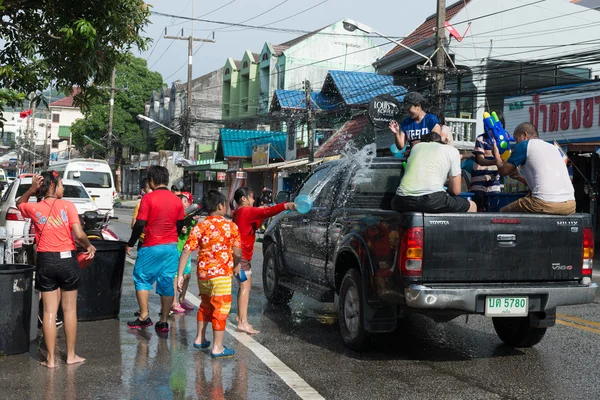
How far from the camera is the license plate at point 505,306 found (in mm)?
6160

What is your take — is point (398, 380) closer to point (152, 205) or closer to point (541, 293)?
point (541, 293)

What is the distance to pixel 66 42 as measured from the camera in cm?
849

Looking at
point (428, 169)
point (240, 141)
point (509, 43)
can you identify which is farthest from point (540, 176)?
point (240, 141)

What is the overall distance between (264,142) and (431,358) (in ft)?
122

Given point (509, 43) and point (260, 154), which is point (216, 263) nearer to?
point (509, 43)

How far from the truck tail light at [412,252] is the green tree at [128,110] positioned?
6814 centimetres

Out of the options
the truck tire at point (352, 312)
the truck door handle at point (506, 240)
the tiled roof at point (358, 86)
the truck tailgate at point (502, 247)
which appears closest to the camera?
the truck tailgate at point (502, 247)

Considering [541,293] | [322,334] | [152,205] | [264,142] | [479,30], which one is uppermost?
[479,30]

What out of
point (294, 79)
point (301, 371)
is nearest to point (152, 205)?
point (301, 371)

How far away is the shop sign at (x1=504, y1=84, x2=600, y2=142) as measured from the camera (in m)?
20.0

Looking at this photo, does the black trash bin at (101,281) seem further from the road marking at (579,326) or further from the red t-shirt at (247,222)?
the road marking at (579,326)

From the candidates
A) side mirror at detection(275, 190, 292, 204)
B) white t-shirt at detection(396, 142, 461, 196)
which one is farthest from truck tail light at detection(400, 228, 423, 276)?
side mirror at detection(275, 190, 292, 204)

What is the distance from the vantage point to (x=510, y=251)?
20.5ft

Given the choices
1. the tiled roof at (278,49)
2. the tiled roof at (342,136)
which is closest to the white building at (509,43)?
the tiled roof at (342,136)
